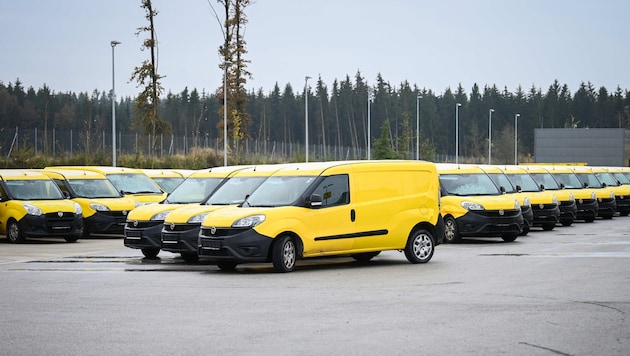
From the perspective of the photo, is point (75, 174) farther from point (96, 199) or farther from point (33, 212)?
point (33, 212)

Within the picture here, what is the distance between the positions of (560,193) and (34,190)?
16.3 metres

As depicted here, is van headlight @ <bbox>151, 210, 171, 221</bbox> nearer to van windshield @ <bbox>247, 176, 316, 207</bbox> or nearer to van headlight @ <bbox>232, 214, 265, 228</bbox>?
van windshield @ <bbox>247, 176, 316, 207</bbox>

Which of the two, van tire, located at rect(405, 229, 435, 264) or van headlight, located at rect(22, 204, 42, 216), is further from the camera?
van headlight, located at rect(22, 204, 42, 216)

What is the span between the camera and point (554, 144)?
320 ft

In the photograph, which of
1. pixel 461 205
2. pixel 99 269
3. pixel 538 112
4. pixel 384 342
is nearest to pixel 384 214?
pixel 99 269

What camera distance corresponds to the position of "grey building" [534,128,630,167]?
94.9 m

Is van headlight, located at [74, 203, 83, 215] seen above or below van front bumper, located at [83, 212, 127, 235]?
above

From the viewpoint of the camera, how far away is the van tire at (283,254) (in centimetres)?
1716

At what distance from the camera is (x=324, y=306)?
12.5 metres

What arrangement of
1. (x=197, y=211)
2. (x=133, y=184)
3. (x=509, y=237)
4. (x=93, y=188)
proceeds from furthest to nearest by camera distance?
(x=133, y=184) → (x=93, y=188) → (x=509, y=237) → (x=197, y=211)

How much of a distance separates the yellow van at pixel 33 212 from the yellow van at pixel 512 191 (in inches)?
427

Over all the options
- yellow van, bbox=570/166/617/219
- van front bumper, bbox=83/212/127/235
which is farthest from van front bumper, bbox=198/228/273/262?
yellow van, bbox=570/166/617/219

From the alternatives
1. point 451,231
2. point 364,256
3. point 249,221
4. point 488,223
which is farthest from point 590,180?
point 249,221

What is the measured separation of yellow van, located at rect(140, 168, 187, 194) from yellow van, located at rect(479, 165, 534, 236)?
9656 mm
